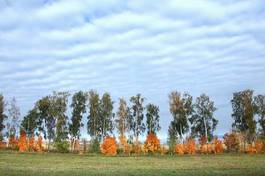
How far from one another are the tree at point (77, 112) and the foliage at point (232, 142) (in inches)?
1606

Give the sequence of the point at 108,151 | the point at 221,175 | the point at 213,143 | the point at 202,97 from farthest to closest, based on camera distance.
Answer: the point at 202,97 → the point at 213,143 → the point at 108,151 → the point at 221,175

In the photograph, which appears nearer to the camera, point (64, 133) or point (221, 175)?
point (221, 175)

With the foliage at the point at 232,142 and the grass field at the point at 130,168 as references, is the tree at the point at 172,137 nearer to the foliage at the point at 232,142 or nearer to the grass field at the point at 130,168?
the foliage at the point at 232,142

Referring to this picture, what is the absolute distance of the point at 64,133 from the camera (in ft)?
370

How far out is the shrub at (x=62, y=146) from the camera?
335 ft

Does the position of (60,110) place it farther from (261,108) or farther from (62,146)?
(261,108)

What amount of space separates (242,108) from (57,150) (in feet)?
172

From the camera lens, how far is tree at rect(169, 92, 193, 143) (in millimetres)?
116000

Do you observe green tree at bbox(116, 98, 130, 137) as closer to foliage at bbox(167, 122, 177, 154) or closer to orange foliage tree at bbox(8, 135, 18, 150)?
foliage at bbox(167, 122, 177, 154)

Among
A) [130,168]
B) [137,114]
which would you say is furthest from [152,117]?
[130,168]

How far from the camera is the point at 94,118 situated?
119 m

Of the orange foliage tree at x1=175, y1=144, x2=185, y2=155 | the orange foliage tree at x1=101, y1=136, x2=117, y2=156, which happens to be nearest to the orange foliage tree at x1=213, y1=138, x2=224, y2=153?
the orange foliage tree at x1=175, y1=144, x2=185, y2=155

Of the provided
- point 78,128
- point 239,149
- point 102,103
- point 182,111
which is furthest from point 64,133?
point 239,149

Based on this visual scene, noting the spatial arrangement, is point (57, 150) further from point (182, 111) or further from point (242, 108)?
point (242, 108)
